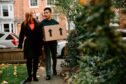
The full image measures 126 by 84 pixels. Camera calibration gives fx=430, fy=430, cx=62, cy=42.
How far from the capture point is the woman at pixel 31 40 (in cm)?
1069

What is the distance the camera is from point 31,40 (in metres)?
10.8

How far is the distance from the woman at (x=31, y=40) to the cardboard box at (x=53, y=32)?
181 millimetres

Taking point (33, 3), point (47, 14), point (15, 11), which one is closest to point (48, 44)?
point (47, 14)

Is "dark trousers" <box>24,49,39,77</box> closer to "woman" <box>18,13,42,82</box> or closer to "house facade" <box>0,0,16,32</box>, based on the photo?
"woman" <box>18,13,42,82</box>

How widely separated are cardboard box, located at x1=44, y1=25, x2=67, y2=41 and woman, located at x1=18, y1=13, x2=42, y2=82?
181 mm

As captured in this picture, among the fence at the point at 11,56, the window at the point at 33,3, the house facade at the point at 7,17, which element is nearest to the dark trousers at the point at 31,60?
the fence at the point at 11,56

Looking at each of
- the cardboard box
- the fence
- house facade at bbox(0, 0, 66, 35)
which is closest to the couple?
the cardboard box

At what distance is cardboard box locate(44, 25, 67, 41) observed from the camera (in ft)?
35.6

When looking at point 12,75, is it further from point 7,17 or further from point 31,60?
point 7,17

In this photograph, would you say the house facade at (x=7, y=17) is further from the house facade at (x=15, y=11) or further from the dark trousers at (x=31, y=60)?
the dark trousers at (x=31, y=60)

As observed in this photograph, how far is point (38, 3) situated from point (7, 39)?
36367 millimetres

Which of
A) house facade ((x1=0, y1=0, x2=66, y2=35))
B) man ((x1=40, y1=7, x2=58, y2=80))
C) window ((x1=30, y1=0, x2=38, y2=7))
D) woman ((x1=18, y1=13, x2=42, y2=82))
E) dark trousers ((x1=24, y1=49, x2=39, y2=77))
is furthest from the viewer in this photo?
window ((x1=30, y1=0, x2=38, y2=7))

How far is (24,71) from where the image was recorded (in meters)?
13.5

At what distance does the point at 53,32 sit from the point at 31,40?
0.64 metres
